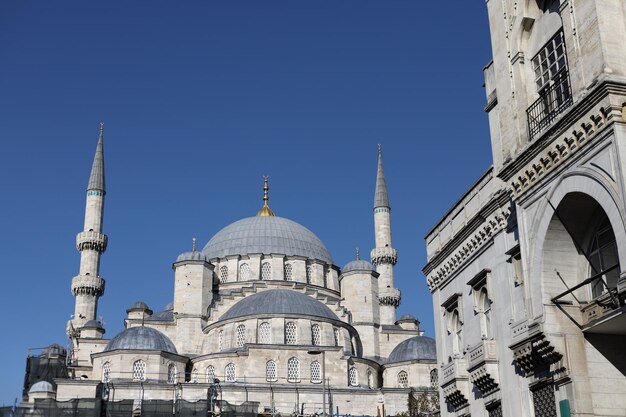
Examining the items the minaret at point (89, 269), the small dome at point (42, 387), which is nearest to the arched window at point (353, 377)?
the small dome at point (42, 387)

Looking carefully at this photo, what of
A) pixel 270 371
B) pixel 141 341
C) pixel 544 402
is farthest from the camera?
pixel 141 341

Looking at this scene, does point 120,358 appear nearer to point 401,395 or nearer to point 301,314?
point 301,314

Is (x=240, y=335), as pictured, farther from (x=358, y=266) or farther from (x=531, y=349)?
(x=531, y=349)

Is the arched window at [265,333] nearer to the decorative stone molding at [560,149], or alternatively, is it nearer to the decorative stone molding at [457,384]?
the decorative stone molding at [457,384]

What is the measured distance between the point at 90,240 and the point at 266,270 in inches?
490

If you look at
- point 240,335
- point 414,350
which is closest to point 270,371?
point 240,335

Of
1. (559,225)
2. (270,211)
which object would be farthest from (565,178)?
(270,211)

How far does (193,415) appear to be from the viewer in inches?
1603

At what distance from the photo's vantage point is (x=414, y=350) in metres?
54.6

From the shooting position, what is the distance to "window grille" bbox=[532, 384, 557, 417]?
601 inches

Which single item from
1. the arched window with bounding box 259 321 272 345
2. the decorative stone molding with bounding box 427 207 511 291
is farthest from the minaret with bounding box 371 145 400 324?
the decorative stone molding with bounding box 427 207 511 291

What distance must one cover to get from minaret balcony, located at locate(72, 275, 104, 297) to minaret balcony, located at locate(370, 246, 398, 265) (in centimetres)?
1958

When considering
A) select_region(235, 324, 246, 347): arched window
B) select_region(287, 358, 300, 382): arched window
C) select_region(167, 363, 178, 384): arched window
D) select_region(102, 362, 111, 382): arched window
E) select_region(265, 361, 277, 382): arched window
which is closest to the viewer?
select_region(265, 361, 277, 382): arched window

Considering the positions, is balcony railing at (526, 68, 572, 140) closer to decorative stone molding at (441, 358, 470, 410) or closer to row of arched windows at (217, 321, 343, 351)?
decorative stone molding at (441, 358, 470, 410)
